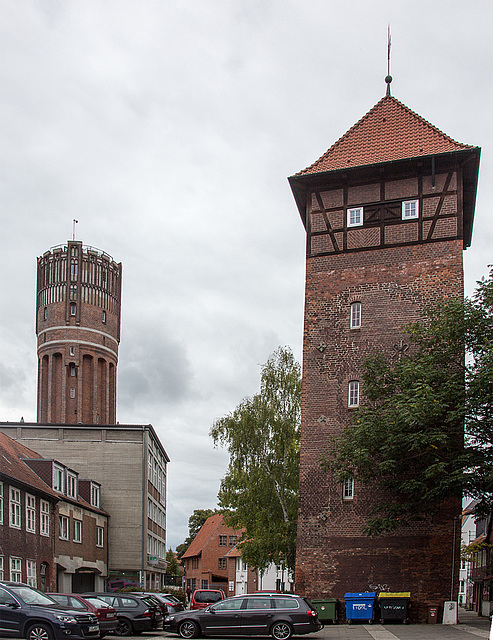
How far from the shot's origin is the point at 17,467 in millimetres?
34906

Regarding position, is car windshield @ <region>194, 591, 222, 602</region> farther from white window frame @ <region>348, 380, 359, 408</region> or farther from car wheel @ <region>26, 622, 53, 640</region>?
car wheel @ <region>26, 622, 53, 640</region>

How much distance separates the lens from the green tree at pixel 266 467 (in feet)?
131

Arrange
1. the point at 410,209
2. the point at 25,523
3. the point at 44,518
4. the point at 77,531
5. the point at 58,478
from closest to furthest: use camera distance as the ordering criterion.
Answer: the point at 410,209, the point at 25,523, the point at 44,518, the point at 58,478, the point at 77,531

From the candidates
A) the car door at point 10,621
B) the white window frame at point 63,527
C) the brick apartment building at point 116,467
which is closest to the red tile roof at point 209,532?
the brick apartment building at point 116,467

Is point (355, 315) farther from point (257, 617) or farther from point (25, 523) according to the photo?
point (25, 523)

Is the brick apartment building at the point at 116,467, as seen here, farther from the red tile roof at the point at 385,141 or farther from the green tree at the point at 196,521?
the green tree at the point at 196,521

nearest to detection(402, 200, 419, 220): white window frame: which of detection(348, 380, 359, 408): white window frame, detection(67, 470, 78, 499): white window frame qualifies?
detection(348, 380, 359, 408): white window frame

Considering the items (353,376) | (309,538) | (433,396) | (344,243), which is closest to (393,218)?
(344,243)

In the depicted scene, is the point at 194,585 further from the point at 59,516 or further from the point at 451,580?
the point at 451,580

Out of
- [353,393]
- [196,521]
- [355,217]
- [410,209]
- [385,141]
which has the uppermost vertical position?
[385,141]

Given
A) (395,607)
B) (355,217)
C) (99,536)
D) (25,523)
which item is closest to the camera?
(395,607)

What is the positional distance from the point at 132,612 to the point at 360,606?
8533 mm

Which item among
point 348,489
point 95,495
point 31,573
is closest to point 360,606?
point 348,489

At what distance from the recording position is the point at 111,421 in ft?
255
